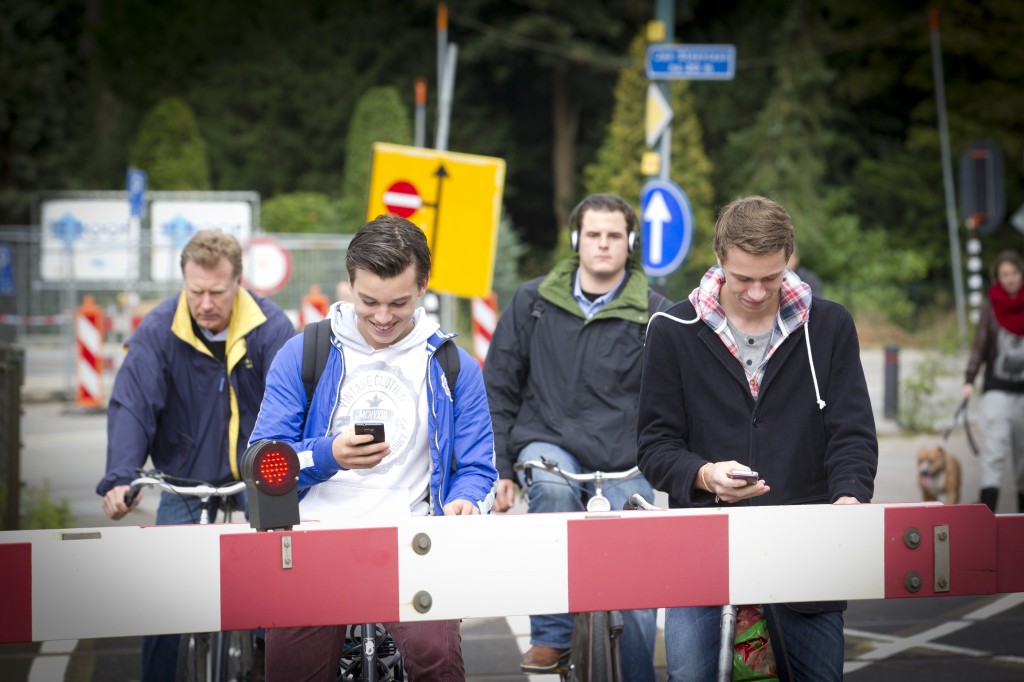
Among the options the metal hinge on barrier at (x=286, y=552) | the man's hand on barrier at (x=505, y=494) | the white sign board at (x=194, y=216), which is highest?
the white sign board at (x=194, y=216)

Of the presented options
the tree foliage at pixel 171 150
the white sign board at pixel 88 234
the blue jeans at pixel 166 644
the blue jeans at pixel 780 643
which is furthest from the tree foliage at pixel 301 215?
the blue jeans at pixel 780 643

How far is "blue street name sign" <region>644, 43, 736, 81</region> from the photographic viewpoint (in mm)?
12891

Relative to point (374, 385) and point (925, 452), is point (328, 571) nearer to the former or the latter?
point (374, 385)

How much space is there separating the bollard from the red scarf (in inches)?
244

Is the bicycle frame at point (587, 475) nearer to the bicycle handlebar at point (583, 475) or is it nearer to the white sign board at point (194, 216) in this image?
the bicycle handlebar at point (583, 475)

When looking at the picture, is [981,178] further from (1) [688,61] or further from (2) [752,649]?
(2) [752,649]

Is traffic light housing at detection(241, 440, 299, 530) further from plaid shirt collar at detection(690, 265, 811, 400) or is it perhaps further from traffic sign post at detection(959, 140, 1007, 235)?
traffic sign post at detection(959, 140, 1007, 235)

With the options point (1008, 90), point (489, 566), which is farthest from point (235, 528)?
point (1008, 90)

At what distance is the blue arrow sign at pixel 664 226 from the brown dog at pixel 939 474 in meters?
3.06

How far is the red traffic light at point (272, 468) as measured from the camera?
3139 millimetres

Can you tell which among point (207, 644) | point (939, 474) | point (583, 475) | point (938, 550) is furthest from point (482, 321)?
point (938, 550)

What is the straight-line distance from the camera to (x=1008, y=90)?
41.6 metres

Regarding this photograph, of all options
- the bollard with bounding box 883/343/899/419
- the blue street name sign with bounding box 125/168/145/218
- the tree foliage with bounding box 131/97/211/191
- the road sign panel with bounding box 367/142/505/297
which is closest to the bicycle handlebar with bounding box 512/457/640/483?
the road sign panel with bounding box 367/142/505/297

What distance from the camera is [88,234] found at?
116 ft
